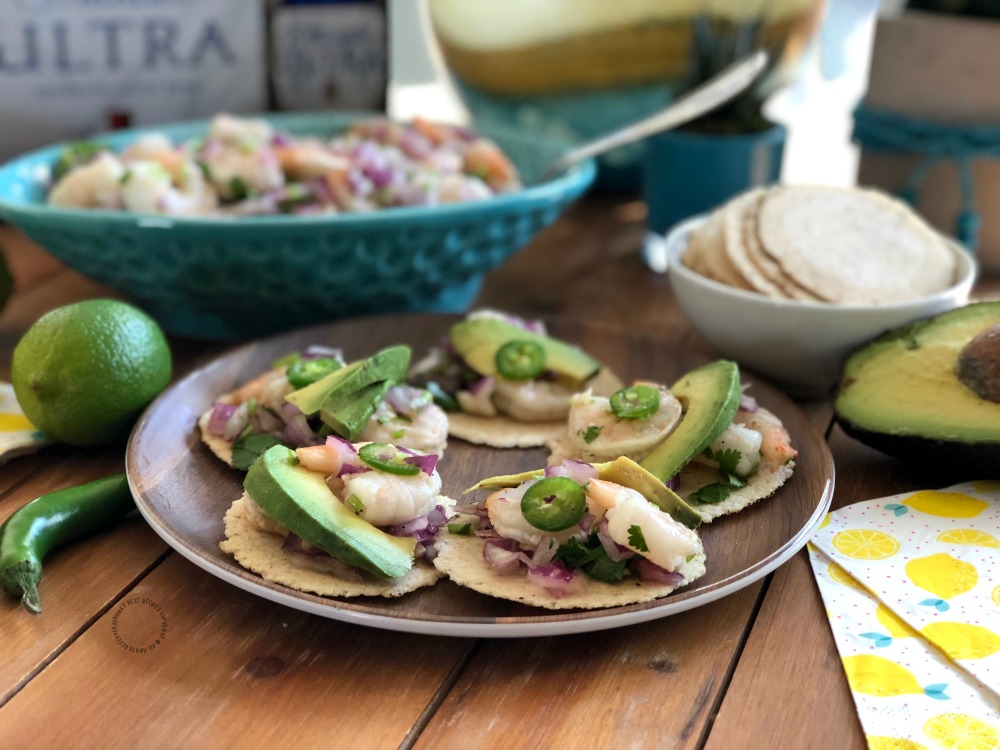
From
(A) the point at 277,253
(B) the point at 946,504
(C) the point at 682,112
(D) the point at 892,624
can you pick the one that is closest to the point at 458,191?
(A) the point at 277,253

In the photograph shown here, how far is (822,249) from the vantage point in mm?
1787

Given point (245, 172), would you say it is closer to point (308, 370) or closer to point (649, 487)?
point (308, 370)

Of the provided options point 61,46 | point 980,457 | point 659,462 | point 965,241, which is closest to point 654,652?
point 659,462

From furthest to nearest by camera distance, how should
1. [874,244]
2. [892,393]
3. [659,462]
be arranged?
[874,244] → [892,393] → [659,462]

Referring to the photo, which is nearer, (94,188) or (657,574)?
(657,574)

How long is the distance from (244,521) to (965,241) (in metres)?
1.87

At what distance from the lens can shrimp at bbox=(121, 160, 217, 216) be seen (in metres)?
1.91

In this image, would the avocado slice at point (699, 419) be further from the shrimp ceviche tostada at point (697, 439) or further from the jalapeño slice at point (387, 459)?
the jalapeño slice at point (387, 459)

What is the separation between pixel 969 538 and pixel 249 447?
39.4 inches

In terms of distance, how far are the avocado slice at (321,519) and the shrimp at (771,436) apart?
1.75 feet

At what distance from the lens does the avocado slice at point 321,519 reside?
1.17m

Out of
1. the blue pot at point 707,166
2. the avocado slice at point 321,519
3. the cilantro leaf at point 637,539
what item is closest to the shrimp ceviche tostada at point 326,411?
the avocado slice at point 321,519

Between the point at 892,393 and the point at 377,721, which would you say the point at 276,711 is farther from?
the point at 892,393

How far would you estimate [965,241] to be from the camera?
243 centimetres
